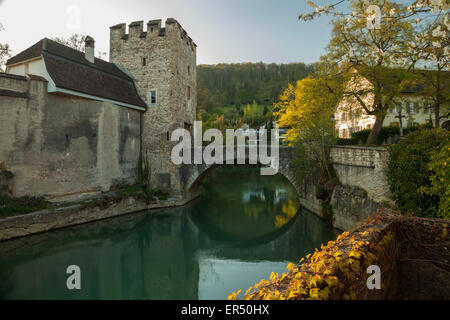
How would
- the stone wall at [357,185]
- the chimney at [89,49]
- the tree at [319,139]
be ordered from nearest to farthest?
1. the stone wall at [357,185]
2. the tree at [319,139]
3. the chimney at [89,49]

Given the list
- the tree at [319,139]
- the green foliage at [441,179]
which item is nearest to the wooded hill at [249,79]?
the tree at [319,139]

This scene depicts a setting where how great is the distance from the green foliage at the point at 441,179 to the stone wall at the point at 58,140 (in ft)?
47.5

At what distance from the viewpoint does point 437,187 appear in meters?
6.34

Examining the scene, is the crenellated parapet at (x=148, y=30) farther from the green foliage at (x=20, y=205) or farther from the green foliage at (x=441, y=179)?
the green foliage at (x=441, y=179)

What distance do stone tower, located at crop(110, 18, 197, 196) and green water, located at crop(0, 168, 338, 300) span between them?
10.5ft

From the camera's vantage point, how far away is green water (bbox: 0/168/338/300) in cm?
766

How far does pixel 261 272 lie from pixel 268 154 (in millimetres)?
8358

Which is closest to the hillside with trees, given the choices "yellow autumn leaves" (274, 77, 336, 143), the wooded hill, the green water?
the wooded hill

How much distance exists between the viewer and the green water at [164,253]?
25.1 ft

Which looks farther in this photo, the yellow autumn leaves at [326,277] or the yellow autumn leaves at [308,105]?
the yellow autumn leaves at [308,105]

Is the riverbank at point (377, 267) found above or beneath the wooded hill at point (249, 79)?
→ beneath

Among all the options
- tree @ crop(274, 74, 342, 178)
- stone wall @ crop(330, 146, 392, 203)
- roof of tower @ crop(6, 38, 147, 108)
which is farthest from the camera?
tree @ crop(274, 74, 342, 178)

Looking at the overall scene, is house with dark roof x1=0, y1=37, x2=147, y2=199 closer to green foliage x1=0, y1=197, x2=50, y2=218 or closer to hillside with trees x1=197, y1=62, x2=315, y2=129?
green foliage x1=0, y1=197, x2=50, y2=218

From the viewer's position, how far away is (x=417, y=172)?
23.2 ft
